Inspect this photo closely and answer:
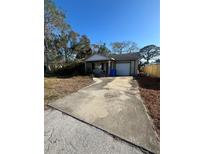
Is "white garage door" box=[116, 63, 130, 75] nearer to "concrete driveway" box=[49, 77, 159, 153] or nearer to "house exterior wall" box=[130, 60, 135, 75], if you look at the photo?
"house exterior wall" box=[130, 60, 135, 75]

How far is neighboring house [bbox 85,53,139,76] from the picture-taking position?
15742mm

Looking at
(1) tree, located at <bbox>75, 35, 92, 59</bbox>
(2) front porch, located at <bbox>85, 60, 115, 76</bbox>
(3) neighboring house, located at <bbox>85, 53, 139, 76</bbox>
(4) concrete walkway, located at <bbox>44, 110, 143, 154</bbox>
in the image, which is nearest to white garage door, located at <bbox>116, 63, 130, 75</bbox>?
(3) neighboring house, located at <bbox>85, 53, 139, 76</bbox>

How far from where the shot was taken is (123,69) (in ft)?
53.5

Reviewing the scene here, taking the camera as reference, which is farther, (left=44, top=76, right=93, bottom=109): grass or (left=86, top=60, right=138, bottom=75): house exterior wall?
(left=86, top=60, right=138, bottom=75): house exterior wall

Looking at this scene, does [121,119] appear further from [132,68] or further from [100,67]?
[100,67]

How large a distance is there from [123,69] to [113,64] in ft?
5.58

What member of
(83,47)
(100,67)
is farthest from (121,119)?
(83,47)
